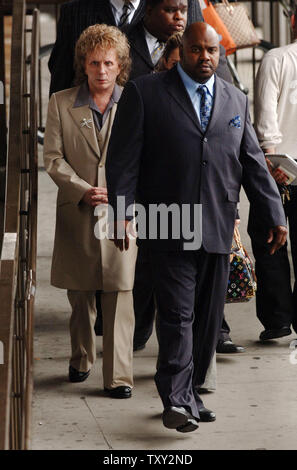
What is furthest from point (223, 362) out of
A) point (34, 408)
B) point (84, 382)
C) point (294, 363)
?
point (34, 408)

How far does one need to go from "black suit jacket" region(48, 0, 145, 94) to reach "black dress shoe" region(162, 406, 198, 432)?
217 cm

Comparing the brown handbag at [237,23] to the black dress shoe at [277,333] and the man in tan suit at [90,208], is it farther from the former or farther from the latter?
the black dress shoe at [277,333]

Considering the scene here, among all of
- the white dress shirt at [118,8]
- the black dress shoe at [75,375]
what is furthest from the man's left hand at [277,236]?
the white dress shirt at [118,8]

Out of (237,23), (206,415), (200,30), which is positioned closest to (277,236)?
(206,415)

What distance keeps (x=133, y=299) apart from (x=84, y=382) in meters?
0.68

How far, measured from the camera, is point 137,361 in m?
6.68

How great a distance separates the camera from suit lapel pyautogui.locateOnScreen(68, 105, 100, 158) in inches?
241

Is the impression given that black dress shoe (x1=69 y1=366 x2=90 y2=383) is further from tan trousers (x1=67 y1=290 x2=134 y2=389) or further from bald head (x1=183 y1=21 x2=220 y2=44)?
bald head (x1=183 y1=21 x2=220 y2=44)

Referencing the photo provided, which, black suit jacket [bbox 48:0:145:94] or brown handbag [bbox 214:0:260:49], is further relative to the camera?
brown handbag [bbox 214:0:260:49]

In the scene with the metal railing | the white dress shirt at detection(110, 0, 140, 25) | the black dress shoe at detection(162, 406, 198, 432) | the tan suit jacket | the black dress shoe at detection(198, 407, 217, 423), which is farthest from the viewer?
the white dress shirt at detection(110, 0, 140, 25)

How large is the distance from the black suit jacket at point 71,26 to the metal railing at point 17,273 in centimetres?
22

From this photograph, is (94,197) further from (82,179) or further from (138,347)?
(138,347)

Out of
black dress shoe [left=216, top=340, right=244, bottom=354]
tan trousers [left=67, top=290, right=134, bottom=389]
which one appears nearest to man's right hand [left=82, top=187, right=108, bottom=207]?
tan trousers [left=67, top=290, right=134, bottom=389]

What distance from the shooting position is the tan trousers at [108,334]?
238 inches
